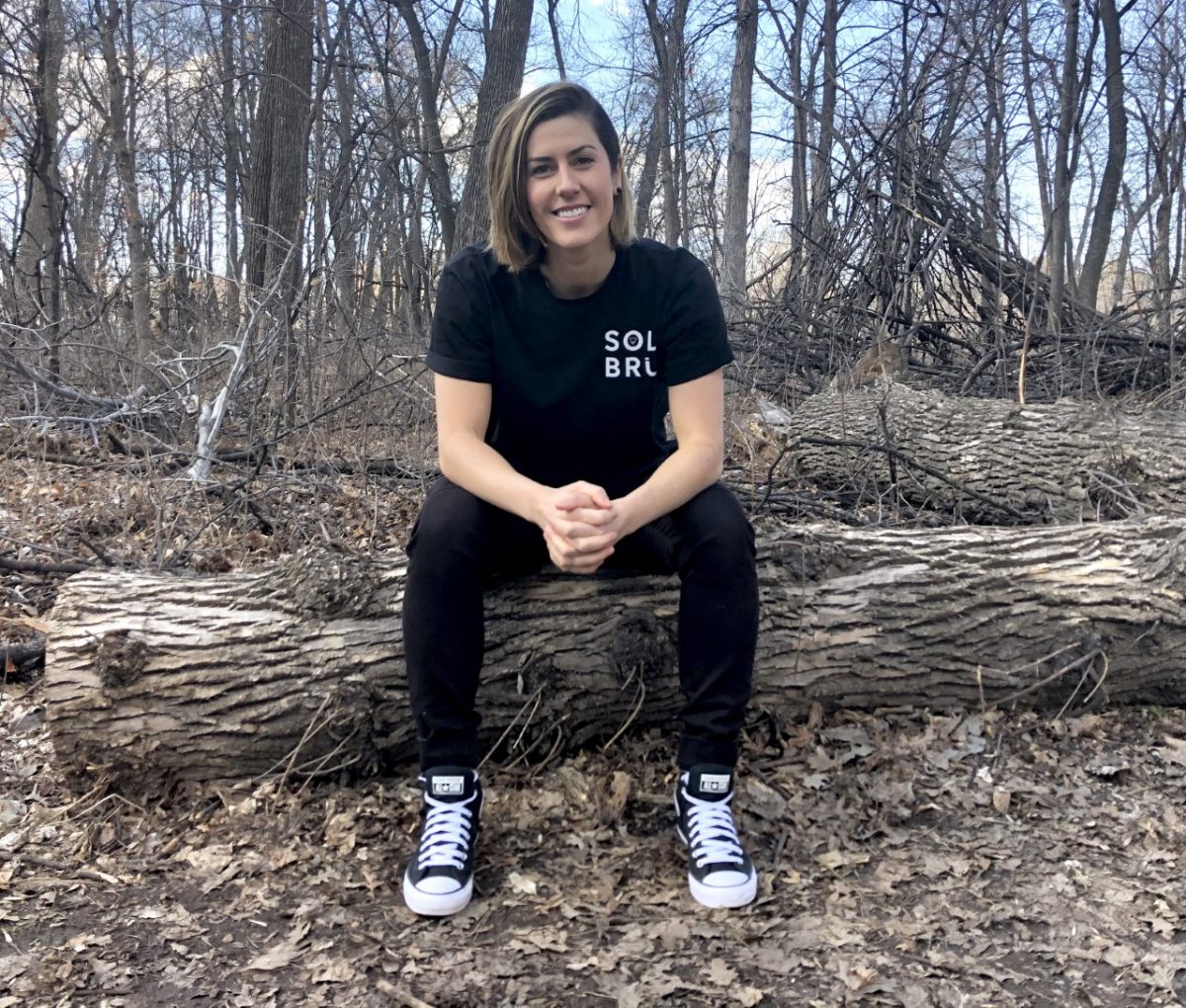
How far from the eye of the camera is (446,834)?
200 cm

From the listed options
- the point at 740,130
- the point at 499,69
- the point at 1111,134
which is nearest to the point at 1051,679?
the point at 499,69

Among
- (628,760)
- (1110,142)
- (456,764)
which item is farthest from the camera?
(1110,142)

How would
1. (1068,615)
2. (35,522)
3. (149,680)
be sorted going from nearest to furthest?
1. (149,680)
2. (1068,615)
3. (35,522)

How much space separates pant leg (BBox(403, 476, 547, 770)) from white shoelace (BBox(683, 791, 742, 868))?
516mm

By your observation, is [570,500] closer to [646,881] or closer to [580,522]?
[580,522]

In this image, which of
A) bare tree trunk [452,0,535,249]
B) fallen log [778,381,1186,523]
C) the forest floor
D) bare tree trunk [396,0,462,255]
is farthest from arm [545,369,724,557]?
bare tree trunk [396,0,462,255]

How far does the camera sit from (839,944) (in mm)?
1829

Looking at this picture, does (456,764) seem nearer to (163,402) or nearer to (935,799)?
(935,799)

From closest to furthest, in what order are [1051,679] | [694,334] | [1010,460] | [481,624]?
1. [481,624]
2. [694,334]
3. [1051,679]
4. [1010,460]

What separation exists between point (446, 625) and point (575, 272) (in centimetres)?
92

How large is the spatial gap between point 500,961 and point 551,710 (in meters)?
0.71

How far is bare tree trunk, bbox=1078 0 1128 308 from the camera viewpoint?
9977 mm

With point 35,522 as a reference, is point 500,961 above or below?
below

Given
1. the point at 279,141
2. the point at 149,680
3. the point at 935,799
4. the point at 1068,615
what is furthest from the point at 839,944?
the point at 279,141
